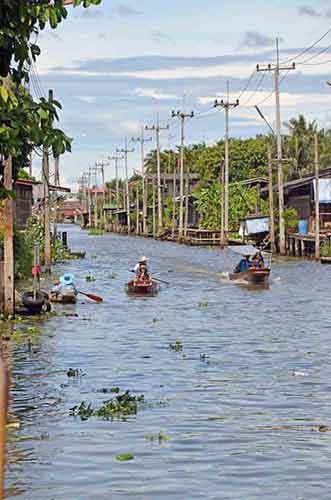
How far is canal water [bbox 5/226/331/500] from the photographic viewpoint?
9938mm

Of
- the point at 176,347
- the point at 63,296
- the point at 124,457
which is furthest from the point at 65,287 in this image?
the point at 124,457

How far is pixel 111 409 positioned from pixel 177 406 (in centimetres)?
107

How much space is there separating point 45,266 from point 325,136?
75.4 metres

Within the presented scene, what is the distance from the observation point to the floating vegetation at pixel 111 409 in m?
13.0

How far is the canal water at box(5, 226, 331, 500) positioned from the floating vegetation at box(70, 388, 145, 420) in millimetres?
129

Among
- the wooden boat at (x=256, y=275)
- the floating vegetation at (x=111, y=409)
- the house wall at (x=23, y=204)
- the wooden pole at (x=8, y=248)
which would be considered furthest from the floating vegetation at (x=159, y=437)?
the house wall at (x=23, y=204)

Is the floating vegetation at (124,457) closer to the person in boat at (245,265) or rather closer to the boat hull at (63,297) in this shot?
the boat hull at (63,297)

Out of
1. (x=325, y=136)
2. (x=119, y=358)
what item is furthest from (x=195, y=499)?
(x=325, y=136)

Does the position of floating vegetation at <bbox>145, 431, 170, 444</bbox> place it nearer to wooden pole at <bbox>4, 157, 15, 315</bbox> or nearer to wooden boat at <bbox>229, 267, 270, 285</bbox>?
wooden pole at <bbox>4, 157, 15, 315</bbox>

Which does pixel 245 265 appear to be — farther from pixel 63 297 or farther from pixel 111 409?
pixel 111 409

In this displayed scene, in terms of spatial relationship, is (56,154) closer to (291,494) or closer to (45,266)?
(291,494)

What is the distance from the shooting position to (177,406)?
1380 cm

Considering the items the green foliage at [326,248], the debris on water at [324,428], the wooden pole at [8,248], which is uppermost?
the wooden pole at [8,248]

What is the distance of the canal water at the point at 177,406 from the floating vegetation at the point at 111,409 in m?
0.13
